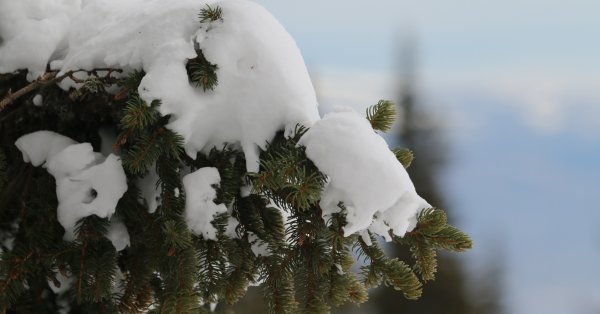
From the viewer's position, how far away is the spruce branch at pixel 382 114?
1.95 meters

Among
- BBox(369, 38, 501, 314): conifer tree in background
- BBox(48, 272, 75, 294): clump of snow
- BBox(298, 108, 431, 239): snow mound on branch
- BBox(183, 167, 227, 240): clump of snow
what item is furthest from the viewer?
BBox(369, 38, 501, 314): conifer tree in background

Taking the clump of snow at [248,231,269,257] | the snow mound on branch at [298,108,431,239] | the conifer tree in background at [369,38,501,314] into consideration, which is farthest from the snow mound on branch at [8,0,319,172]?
the conifer tree in background at [369,38,501,314]

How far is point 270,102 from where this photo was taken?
5.64 feet

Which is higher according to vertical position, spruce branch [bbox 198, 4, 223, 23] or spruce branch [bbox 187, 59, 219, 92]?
spruce branch [bbox 198, 4, 223, 23]

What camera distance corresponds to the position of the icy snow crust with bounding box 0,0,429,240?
5.20 ft

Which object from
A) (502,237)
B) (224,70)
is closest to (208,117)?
(224,70)

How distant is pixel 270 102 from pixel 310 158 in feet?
0.72

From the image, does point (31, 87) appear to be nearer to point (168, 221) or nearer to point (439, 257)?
point (168, 221)

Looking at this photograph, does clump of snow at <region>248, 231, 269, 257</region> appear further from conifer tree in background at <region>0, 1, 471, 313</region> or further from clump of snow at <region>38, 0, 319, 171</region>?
clump of snow at <region>38, 0, 319, 171</region>

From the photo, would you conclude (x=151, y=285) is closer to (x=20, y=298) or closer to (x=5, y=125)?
(x=20, y=298)

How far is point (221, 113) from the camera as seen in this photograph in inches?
68.5

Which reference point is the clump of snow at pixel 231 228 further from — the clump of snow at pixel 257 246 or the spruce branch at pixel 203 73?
the spruce branch at pixel 203 73

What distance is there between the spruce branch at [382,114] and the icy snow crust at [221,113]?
0.74ft

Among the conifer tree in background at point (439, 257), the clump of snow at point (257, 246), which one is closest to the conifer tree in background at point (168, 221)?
the clump of snow at point (257, 246)
